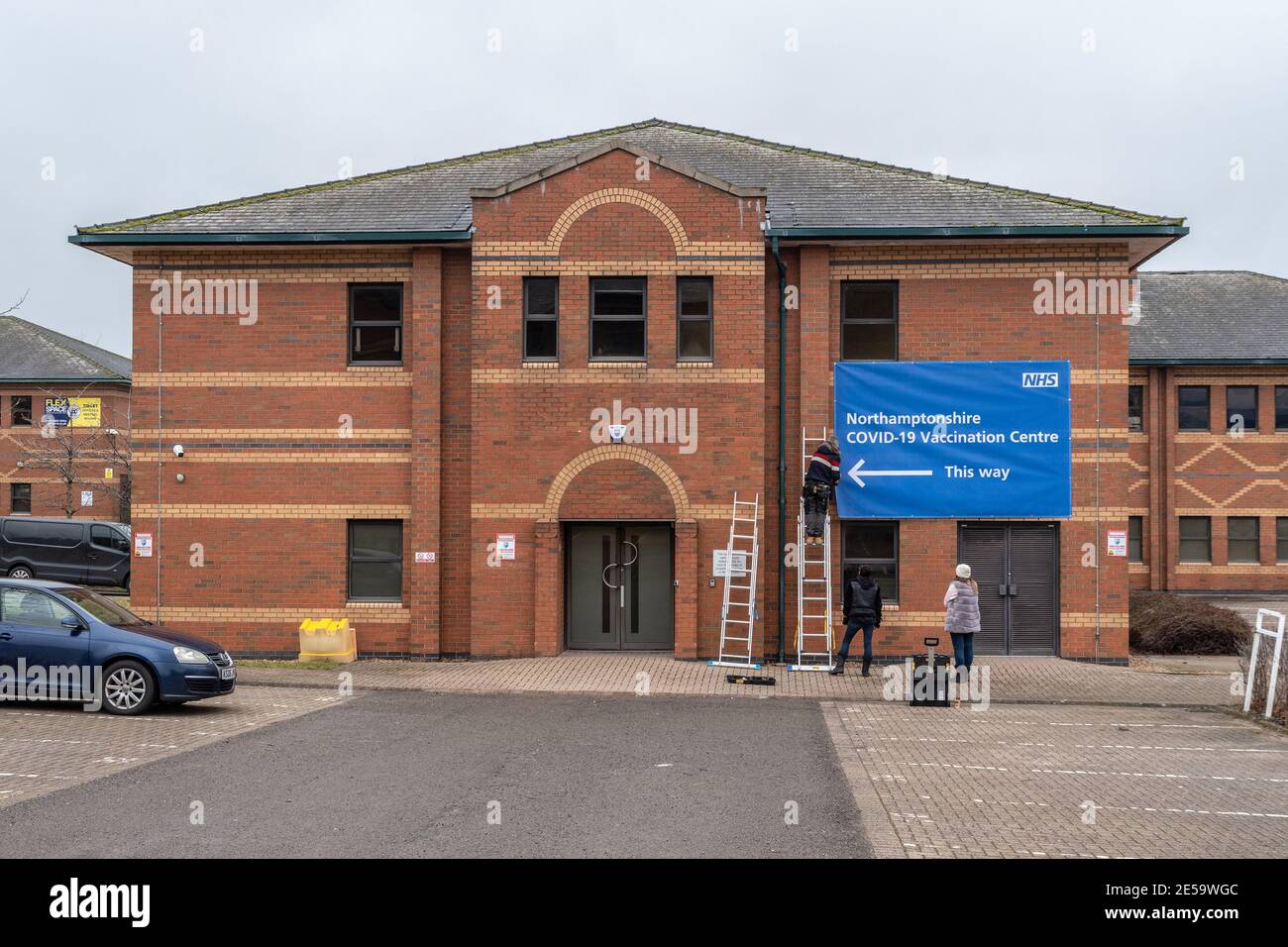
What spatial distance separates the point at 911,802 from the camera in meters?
9.30

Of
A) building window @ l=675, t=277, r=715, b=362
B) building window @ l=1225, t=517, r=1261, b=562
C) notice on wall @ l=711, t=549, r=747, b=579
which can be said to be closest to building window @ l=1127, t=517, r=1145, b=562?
building window @ l=1225, t=517, r=1261, b=562

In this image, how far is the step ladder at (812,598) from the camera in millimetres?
18391

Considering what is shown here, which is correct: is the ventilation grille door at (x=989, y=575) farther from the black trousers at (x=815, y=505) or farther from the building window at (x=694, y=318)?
the building window at (x=694, y=318)

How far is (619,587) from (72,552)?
64.9ft

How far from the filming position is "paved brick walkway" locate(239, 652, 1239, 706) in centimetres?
1598

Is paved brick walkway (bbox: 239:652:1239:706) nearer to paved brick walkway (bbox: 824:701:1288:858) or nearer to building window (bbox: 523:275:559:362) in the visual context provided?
paved brick walkway (bbox: 824:701:1288:858)

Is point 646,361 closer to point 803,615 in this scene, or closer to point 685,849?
point 803,615

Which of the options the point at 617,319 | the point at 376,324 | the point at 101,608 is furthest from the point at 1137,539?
the point at 101,608

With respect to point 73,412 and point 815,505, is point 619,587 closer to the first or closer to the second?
point 815,505

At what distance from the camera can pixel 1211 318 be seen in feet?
124

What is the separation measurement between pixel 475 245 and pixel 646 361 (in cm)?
327

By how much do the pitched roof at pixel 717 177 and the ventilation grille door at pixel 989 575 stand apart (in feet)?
16.1

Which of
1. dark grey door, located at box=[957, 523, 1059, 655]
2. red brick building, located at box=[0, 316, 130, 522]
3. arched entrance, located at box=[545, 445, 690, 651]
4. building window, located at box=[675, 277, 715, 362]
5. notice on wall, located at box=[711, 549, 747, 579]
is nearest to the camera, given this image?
notice on wall, located at box=[711, 549, 747, 579]

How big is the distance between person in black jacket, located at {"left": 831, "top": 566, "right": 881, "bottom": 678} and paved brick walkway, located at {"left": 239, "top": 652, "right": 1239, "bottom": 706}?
0.54 metres
